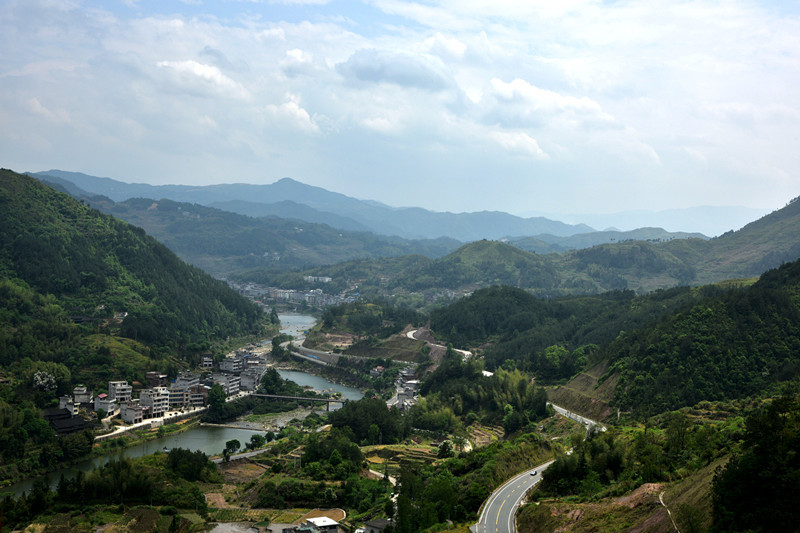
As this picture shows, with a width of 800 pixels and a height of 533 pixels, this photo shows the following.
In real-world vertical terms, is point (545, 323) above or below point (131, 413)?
above

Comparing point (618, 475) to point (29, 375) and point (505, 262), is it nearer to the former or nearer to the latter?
point (29, 375)

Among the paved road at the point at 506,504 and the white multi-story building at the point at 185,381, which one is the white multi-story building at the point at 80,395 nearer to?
the white multi-story building at the point at 185,381

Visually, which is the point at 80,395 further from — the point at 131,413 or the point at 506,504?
the point at 506,504

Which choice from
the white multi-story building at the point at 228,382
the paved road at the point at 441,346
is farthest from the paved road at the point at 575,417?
the white multi-story building at the point at 228,382

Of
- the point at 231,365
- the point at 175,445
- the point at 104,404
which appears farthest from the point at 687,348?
the point at 231,365

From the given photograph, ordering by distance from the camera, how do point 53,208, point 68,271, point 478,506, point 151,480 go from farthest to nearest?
point 53,208 < point 68,271 < point 151,480 < point 478,506

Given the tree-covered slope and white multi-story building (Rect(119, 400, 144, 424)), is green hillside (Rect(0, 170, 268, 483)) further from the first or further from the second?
the tree-covered slope

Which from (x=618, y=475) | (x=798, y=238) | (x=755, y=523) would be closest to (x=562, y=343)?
(x=618, y=475)
